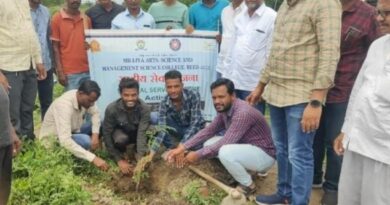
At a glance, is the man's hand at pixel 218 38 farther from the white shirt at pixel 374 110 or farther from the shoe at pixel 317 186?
the white shirt at pixel 374 110

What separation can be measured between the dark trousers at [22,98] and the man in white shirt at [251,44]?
2064 millimetres

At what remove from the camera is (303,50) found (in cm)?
378

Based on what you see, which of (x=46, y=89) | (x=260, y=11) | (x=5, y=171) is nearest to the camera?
(x=5, y=171)

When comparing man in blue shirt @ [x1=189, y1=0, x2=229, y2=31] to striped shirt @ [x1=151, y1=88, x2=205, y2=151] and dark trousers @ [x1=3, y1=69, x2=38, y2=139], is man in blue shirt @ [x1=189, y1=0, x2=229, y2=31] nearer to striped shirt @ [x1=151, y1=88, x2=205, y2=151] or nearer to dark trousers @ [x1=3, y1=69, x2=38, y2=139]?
striped shirt @ [x1=151, y1=88, x2=205, y2=151]

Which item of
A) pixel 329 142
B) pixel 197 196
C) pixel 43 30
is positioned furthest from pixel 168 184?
pixel 43 30

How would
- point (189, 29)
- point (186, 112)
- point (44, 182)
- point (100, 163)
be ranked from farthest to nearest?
point (189, 29), point (186, 112), point (100, 163), point (44, 182)

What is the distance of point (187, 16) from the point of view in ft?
20.1

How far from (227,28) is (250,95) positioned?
1.35m

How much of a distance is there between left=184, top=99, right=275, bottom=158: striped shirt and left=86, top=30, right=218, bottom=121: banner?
1287 millimetres

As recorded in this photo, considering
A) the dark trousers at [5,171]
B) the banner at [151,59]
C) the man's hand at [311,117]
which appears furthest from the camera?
the banner at [151,59]

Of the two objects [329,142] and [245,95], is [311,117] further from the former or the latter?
[245,95]

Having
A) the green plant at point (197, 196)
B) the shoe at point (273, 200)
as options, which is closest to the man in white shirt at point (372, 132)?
the shoe at point (273, 200)

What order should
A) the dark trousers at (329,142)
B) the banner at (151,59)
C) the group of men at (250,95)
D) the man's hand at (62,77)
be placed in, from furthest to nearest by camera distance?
the man's hand at (62,77)
the banner at (151,59)
the dark trousers at (329,142)
the group of men at (250,95)

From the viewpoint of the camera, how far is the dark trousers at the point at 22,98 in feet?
16.2
